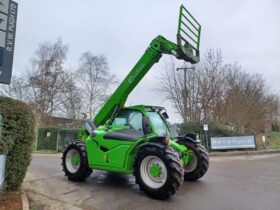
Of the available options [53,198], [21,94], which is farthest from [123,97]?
[21,94]

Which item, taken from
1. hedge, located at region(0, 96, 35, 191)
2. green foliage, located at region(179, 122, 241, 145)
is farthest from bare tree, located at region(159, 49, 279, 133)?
hedge, located at region(0, 96, 35, 191)

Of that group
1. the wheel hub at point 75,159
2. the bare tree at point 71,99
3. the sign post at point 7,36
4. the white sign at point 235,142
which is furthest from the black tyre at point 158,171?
the bare tree at point 71,99

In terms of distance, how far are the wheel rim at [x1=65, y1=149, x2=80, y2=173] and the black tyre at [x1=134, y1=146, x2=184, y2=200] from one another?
7.27 feet

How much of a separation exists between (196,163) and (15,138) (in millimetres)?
4412

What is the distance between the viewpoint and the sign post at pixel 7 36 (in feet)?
15.6

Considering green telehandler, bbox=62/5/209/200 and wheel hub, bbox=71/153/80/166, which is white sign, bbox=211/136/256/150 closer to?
green telehandler, bbox=62/5/209/200

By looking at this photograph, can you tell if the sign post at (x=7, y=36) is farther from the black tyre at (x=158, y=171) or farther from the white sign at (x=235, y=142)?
the white sign at (x=235, y=142)

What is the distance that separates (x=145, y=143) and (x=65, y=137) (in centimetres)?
1510

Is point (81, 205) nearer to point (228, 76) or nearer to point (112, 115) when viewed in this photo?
point (112, 115)

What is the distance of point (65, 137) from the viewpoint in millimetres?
18812

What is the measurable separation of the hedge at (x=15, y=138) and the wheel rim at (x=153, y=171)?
8.11 ft

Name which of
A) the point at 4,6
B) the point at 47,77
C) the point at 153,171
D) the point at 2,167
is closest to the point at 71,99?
the point at 47,77

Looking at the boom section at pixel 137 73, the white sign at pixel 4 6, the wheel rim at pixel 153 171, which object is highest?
the white sign at pixel 4 6

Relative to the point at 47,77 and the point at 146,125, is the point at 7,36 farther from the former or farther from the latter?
the point at 47,77
